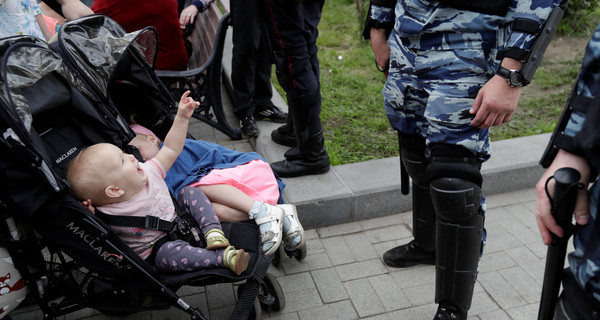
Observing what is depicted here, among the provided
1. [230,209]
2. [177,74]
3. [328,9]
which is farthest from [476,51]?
[328,9]

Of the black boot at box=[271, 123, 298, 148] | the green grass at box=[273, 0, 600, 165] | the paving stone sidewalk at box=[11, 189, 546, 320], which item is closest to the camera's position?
the paving stone sidewalk at box=[11, 189, 546, 320]

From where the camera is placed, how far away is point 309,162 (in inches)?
135

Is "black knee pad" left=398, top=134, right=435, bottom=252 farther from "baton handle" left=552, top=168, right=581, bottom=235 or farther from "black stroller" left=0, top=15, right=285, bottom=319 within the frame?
"baton handle" left=552, top=168, right=581, bottom=235

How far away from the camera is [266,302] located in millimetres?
2514

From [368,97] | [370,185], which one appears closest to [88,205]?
[370,185]

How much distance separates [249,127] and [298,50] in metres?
1.17

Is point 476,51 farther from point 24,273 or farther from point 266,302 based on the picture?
point 24,273

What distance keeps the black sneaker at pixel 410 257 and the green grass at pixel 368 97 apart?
1019 mm

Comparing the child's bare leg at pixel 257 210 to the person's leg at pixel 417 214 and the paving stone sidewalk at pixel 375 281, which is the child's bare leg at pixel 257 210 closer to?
the paving stone sidewalk at pixel 375 281

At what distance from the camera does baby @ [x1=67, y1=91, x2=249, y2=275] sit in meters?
1.99

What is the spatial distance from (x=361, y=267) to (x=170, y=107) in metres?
1.40

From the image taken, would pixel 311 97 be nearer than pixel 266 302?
No

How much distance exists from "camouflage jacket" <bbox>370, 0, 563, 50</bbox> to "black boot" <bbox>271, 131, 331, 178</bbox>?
4.26 feet

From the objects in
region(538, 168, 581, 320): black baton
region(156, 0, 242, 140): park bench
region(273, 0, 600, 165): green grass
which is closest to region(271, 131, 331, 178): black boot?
region(273, 0, 600, 165): green grass
